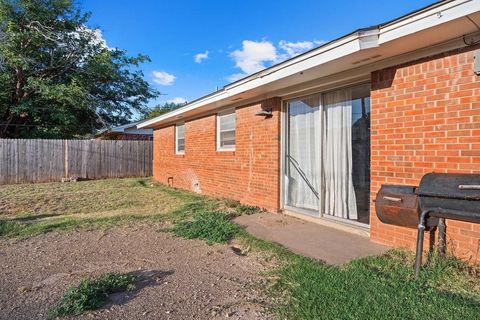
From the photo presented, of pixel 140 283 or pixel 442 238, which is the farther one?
pixel 442 238

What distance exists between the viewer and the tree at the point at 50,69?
16359 millimetres

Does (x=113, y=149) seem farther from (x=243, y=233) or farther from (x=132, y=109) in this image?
(x=243, y=233)

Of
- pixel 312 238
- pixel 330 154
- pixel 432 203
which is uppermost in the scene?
pixel 330 154

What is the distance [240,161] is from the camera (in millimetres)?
7871

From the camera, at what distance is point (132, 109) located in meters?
23.8

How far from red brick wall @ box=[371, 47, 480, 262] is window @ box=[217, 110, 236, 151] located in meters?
4.38

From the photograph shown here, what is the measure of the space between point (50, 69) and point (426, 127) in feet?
63.3

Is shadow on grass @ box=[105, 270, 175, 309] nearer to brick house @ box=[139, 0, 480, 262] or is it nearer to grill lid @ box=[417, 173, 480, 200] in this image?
grill lid @ box=[417, 173, 480, 200]

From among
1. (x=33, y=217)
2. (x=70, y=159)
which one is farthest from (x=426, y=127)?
(x=70, y=159)

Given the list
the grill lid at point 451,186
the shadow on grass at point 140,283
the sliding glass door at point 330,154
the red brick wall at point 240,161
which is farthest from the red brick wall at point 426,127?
the shadow on grass at point 140,283

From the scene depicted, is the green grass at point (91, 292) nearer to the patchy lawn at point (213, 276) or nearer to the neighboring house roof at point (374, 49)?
the patchy lawn at point (213, 276)

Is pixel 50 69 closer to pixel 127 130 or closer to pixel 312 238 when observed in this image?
pixel 127 130

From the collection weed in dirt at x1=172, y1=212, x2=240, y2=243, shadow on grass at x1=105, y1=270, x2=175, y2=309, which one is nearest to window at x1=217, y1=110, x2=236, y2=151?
weed in dirt at x1=172, y1=212, x2=240, y2=243

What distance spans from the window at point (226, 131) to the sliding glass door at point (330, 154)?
7.28ft
